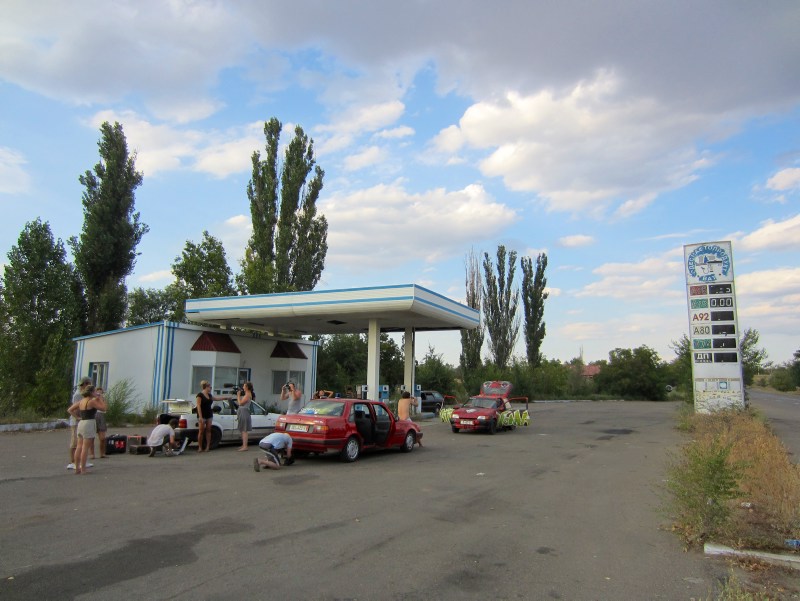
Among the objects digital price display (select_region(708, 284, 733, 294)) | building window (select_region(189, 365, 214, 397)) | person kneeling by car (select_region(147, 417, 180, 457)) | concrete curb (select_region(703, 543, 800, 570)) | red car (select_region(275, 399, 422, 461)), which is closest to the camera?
concrete curb (select_region(703, 543, 800, 570))

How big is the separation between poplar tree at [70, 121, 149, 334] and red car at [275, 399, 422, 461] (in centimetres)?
2219

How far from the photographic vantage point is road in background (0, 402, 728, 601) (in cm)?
522

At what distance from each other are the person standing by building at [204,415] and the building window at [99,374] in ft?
42.9

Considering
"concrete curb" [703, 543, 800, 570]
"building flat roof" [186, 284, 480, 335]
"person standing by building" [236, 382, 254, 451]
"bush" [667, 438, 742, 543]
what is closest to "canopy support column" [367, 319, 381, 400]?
"building flat roof" [186, 284, 480, 335]

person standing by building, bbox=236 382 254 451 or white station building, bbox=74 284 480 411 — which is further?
white station building, bbox=74 284 480 411

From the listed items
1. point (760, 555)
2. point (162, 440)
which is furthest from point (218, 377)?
point (760, 555)

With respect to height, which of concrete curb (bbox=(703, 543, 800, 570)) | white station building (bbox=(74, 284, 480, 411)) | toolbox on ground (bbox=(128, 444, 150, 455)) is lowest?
concrete curb (bbox=(703, 543, 800, 570))

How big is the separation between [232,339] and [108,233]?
427 inches

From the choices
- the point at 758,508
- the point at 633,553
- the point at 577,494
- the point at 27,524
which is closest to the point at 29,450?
the point at 27,524

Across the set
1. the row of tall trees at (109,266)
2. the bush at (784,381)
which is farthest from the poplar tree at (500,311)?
the bush at (784,381)

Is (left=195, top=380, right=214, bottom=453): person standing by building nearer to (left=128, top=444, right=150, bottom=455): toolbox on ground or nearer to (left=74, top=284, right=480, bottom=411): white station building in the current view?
(left=128, top=444, right=150, bottom=455): toolbox on ground

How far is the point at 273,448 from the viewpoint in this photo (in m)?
11.8

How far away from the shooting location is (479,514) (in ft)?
27.1

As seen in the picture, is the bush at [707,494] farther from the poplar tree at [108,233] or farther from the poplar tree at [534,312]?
the poplar tree at [534,312]
